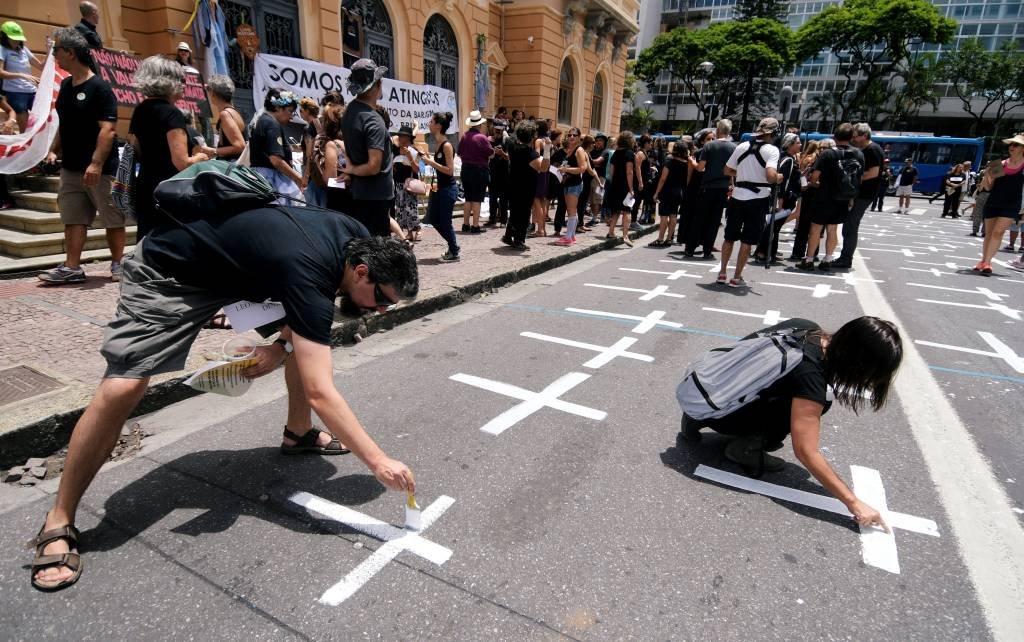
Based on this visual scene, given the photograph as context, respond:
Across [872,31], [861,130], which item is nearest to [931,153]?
[872,31]

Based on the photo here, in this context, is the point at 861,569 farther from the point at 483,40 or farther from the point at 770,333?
the point at 483,40

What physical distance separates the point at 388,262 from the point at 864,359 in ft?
6.13

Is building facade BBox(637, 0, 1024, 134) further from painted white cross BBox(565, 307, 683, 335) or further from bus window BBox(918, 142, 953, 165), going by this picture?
painted white cross BBox(565, 307, 683, 335)

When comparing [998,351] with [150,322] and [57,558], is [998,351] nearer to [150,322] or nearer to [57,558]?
[150,322]

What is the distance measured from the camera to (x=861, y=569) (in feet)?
6.64

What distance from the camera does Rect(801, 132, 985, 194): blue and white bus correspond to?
92.5ft

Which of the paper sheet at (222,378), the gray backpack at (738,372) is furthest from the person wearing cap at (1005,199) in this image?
the paper sheet at (222,378)

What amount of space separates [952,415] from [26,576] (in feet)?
15.2

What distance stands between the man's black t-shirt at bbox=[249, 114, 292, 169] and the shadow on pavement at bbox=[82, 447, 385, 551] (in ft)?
9.32

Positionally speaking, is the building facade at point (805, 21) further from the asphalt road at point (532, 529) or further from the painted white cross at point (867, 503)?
the painted white cross at point (867, 503)

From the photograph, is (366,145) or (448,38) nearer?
(366,145)

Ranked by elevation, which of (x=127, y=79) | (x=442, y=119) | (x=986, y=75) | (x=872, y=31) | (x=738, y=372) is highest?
(x=872, y=31)

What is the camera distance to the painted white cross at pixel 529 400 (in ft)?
9.97

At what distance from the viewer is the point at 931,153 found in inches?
1136
